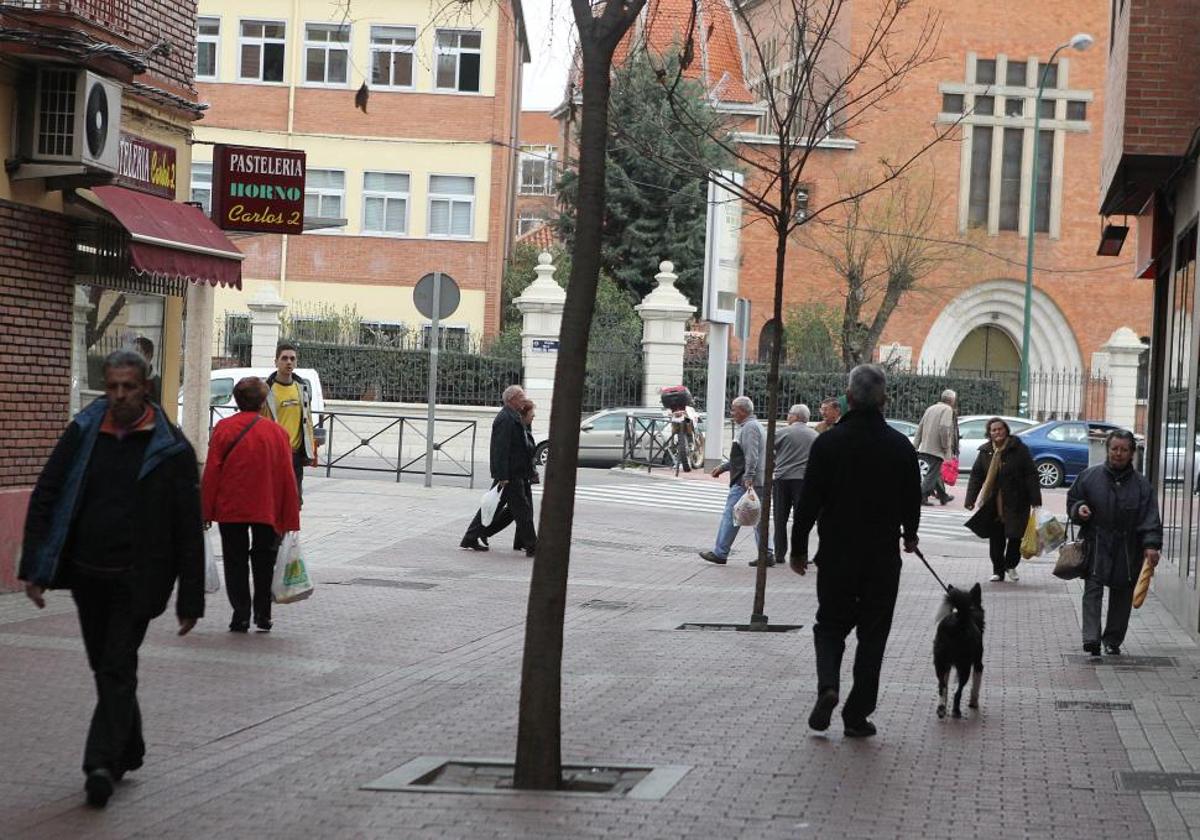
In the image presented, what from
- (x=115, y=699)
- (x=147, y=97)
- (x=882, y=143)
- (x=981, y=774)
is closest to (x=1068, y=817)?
(x=981, y=774)

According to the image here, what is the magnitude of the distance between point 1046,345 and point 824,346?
10978 millimetres

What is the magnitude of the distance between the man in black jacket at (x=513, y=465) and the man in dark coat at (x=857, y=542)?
395 inches

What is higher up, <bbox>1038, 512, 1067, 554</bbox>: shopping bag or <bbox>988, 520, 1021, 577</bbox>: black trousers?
<bbox>1038, 512, 1067, 554</bbox>: shopping bag

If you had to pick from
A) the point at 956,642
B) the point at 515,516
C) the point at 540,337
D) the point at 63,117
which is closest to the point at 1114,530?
the point at 956,642

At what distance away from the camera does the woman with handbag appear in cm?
1278

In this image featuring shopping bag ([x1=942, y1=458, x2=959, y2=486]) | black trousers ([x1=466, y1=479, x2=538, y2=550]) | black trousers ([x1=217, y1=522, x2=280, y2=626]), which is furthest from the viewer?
shopping bag ([x1=942, y1=458, x2=959, y2=486])

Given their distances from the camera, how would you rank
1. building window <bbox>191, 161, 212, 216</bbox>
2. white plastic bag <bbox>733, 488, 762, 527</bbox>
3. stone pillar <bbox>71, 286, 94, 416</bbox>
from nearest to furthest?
stone pillar <bbox>71, 286, 94, 416</bbox> → white plastic bag <bbox>733, 488, 762, 527</bbox> → building window <bbox>191, 161, 212, 216</bbox>

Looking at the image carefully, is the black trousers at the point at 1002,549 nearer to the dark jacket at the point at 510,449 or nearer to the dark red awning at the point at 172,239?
the dark jacket at the point at 510,449

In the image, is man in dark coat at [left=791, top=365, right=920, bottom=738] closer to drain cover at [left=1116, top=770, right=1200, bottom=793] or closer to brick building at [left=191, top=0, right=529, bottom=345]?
drain cover at [left=1116, top=770, right=1200, bottom=793]

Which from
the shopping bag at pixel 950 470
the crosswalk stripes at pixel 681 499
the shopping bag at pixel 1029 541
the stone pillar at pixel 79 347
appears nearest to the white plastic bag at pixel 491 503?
the stone pillar at pixel 79 347

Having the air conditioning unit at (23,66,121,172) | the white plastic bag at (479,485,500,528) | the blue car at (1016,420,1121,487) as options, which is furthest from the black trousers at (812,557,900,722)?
the blue car at (1016,420,1121,487)

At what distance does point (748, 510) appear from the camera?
1859 cm

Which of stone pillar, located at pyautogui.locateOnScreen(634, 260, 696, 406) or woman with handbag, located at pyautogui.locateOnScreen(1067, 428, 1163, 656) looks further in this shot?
stone pillar, located at pyautogui.locateOnScreen(634, 260, 696, 406)

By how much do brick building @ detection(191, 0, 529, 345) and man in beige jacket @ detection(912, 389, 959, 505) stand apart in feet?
72.5
